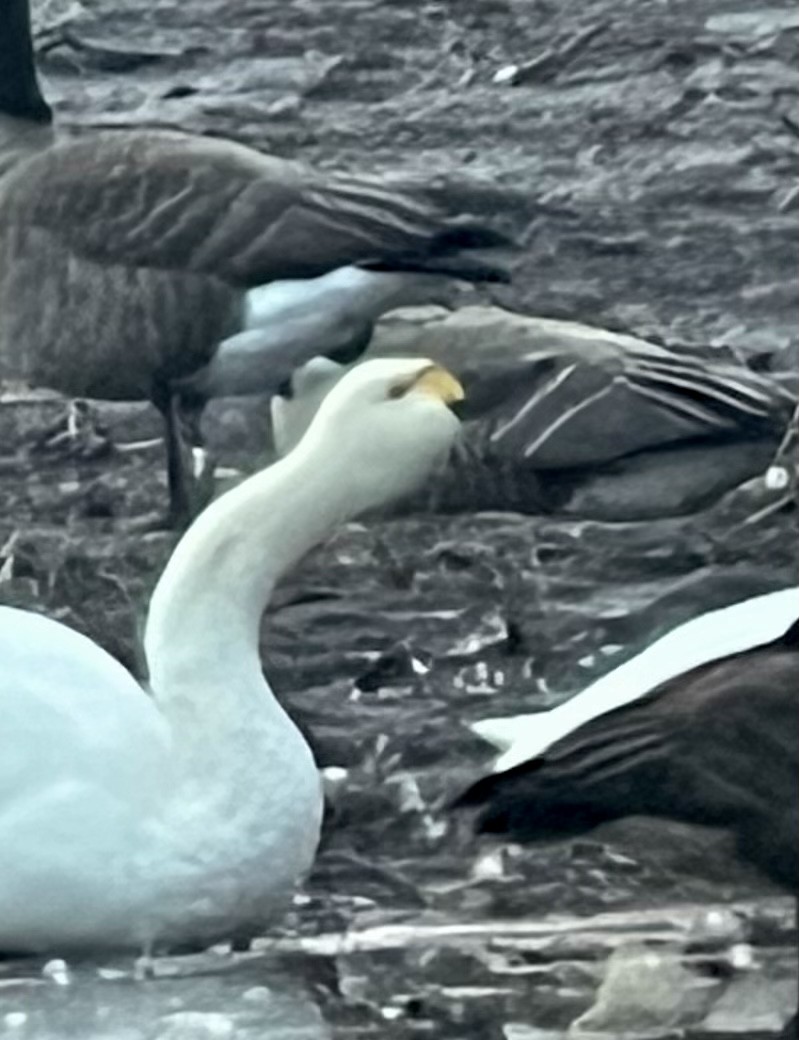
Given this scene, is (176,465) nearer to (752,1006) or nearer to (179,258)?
(179,258)

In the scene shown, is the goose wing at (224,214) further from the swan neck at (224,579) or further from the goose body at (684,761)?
the goose body at (684,761)

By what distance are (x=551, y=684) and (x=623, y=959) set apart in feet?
0.49

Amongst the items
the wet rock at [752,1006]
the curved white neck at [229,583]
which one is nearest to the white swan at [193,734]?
the curved white neck at [229,583]

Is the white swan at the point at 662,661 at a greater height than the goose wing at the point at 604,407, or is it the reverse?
the goose wing at the point at 604,407

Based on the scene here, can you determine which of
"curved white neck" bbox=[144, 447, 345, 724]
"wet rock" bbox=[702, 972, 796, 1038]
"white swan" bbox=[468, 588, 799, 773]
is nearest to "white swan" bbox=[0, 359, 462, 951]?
"curved white neck" bbox=[144, 447, 345, 724]

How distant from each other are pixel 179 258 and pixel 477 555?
0.22 metres

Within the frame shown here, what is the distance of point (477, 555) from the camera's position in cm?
120

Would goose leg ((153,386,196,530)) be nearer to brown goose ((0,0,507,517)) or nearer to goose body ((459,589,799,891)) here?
brown goose ((0,0,507,517))

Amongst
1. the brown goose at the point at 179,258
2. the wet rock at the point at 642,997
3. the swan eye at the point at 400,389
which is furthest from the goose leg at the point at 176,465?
the wet rock at the point at 642,997

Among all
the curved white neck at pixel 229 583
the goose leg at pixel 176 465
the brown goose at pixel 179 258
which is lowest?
the curved white neck at pixel 229 583

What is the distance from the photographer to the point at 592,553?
3.95 feet

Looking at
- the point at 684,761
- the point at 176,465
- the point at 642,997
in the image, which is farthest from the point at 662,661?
the point at 176,465

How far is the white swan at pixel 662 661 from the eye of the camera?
3.91 feet

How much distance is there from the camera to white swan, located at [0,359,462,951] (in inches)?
45.5
